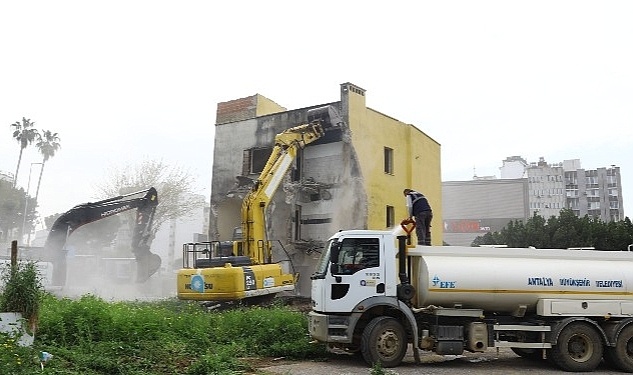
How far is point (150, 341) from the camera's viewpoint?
11.2 meters

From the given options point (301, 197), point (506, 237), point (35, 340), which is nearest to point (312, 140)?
point (301, 197)

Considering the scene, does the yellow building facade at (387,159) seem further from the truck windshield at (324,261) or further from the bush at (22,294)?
the bush at (22,294)

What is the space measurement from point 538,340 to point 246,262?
888 cm

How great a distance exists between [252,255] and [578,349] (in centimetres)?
1054

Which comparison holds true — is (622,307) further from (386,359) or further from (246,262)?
(246,262)

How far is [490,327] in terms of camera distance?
466 inches

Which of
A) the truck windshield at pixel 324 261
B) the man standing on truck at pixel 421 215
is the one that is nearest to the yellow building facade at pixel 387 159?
the man standing on truck at pixel 421 215

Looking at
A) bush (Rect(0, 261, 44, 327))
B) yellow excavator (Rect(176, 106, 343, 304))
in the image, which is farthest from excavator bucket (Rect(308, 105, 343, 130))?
bush (Rect(0, 261, 44, 327))

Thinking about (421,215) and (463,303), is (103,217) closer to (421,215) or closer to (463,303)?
(421,215)

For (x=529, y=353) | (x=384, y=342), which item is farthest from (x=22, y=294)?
(x=529, y=353)

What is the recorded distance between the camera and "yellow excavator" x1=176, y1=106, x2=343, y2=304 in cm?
1642

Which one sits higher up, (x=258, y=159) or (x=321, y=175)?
(x=258, y=159)

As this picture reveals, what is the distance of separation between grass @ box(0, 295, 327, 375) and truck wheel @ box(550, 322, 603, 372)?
5.02m

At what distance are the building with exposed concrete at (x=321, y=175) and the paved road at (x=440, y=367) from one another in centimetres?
1011
